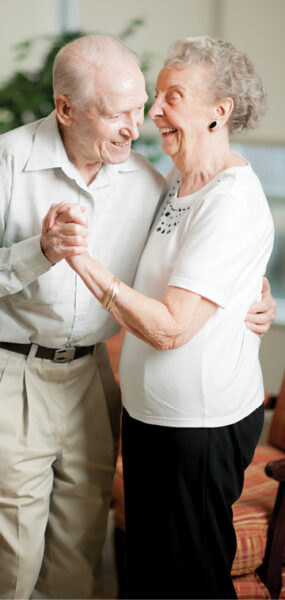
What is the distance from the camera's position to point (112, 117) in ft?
4.72

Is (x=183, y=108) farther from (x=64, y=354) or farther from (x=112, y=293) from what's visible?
(x=64, y=354)

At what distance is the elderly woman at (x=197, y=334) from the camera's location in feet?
4.60

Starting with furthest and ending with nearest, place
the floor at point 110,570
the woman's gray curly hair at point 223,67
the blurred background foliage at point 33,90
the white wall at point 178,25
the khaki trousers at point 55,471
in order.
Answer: the white wall at point 178,25, the blurred background foliage at point 33,90, the floor at point 110,570, the khaki trousers at point 55,471, the woman's gray curly hair at point 223,67

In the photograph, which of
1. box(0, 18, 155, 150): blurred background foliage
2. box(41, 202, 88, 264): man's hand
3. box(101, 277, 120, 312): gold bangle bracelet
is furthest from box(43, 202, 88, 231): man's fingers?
box(0, 18, 155, 150): blurred background foliage

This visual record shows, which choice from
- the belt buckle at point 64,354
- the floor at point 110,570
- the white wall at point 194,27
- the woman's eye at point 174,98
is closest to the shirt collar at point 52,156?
the woman's eye at point 174,98

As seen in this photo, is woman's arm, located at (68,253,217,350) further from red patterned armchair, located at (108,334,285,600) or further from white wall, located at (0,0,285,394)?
white wall, located at (0,0,285,394)

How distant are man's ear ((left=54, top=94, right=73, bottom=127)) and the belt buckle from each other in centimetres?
57

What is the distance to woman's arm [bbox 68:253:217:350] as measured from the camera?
4.44ft

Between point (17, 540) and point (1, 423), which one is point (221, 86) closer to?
point (1, 423)

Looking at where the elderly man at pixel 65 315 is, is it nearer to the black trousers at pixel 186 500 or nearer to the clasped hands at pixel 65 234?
the clasped hands at pixel 65 234

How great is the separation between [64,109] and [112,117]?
13 centimetres

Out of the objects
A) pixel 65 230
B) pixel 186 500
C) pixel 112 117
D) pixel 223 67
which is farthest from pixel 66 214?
pixel 186 500

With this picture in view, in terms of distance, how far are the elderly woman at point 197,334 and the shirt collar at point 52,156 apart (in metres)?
0.19

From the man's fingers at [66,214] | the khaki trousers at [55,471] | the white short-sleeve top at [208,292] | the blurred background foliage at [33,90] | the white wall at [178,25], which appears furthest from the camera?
the white wall at [178,25]
